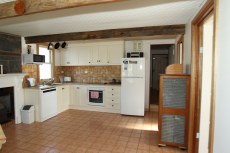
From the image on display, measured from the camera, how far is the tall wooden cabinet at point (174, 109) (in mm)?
2523

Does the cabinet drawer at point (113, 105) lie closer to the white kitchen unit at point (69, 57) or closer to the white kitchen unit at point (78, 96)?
the white kitchen unit at point (78, 96)

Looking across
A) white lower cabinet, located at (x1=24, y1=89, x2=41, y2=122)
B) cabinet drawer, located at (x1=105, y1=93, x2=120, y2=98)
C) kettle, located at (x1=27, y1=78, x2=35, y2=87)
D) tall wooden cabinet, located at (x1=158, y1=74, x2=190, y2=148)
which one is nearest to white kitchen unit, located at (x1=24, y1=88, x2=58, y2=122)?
white lower cabinet, located at (x1=24, y1=89, x2=41, y2=122)

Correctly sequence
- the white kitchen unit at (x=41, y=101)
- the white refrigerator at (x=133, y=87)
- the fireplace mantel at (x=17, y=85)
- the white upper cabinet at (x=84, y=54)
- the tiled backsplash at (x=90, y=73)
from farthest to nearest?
the tiled backsplash at (x=90, y=73) → the white upper cabinet at (x=84, y=54) → the white refrigerator at (x=133, y=87) → the white kitchen unit at (x=41, y=101) → the fireplace mantel at (x=17, y=85)

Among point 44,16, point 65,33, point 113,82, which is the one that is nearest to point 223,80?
point 44,16

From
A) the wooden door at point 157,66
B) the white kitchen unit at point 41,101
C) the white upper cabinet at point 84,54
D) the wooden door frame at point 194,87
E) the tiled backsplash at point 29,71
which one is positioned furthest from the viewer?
A: the wooden door at point 157,66

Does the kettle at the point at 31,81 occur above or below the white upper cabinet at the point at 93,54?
below

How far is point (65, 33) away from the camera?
3.65 meters

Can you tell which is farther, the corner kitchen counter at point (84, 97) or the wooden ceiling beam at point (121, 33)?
the corner kitchen counter at point (84, 97)

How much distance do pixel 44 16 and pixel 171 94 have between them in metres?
2.58

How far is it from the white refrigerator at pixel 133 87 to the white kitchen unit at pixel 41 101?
2.09m

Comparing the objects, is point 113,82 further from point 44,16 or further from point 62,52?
point 44,16

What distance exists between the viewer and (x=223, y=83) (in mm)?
1261

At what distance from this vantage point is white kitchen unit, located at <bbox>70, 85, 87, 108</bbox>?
4859 millimetres

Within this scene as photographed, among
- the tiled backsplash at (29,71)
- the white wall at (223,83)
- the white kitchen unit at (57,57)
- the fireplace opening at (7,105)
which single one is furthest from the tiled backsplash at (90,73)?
the white wall at (223,83)
